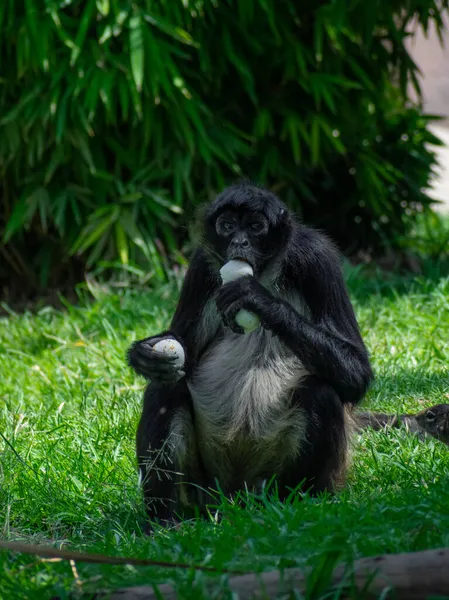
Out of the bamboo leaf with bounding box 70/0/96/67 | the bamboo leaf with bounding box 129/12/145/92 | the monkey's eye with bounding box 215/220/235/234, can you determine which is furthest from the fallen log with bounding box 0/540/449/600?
the bamboo leaf with bounding box 70/0/96/67

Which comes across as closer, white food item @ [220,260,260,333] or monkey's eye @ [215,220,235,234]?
white food item @ [220,260,260,333]

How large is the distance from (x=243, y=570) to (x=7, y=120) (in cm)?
586

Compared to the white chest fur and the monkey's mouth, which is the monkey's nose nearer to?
the monkey's mouth

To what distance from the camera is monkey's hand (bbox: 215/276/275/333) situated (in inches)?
161

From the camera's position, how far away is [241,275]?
13.6 feet

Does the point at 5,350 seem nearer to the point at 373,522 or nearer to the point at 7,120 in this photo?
the point at 7,120

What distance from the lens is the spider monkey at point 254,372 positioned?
4.13 m

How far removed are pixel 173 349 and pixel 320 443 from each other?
2.38ft

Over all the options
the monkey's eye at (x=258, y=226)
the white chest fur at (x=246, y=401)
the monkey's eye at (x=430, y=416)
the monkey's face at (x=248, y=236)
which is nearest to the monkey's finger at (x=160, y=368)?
the white chest fur at (x=246, y=401)

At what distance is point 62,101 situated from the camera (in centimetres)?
789

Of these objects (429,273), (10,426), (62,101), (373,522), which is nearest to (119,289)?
(62,101)

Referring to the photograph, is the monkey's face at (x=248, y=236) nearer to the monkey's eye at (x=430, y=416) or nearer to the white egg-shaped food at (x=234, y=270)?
the white egg-shaped food at (x=234, y=270)

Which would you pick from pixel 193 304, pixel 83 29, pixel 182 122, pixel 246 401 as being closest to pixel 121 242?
pixel 182 122

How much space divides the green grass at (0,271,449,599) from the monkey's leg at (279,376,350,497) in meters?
0.11
